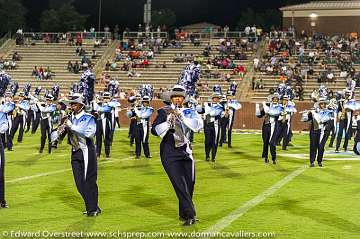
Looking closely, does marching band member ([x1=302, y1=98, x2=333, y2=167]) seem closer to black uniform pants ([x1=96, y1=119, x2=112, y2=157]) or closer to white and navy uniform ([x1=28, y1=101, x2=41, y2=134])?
black uniform pants ([x1=96, y1=119, x2=112, y2=157])

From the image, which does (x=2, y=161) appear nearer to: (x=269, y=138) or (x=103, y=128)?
(x=103, y=128)

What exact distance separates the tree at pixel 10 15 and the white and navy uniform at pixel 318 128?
4130 centimetres

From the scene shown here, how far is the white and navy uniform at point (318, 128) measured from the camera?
15.1m

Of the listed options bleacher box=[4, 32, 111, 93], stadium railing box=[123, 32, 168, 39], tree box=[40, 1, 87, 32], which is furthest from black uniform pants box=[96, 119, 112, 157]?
tree box=[40, 1, 87, 32]

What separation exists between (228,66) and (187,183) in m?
30.2

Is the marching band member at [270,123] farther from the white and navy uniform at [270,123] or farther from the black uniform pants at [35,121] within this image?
the black uniform pants at [35,121]

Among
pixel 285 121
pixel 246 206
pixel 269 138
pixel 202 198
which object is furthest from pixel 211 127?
pixel 246 206

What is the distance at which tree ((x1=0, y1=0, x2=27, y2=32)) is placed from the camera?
52784 millimetres

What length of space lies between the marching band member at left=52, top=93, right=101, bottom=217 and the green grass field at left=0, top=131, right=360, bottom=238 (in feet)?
1.10

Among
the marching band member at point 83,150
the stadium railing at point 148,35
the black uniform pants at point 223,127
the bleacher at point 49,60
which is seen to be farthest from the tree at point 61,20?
the marching band member at point 83,150

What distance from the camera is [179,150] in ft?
28.1

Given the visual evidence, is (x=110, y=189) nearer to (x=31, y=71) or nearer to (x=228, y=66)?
(x=228, y=66)

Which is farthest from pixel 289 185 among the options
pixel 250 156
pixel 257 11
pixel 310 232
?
pixel 257 11

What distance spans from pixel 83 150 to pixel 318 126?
7.51 metres
